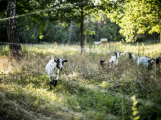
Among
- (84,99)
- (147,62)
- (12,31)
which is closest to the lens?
(84,99)

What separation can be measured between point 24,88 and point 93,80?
292 cm

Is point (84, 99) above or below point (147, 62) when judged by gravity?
below

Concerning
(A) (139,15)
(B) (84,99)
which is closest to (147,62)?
(B) (84,99)

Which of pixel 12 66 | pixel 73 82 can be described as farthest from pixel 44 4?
pixel 73 82

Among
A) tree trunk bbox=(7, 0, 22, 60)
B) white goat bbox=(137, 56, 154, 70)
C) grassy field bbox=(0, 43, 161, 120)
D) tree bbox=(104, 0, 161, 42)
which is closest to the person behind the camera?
grassy field bbox=(0, 43, 161, 120)

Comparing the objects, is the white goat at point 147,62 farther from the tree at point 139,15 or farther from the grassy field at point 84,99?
the tree at point 139,15

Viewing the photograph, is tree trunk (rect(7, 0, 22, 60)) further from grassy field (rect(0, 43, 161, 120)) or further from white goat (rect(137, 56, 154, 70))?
white goat (rect(137, 56, 154, 70))

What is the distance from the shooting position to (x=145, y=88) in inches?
165

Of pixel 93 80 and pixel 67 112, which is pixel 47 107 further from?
pixel 93 80

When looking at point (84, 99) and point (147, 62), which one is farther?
point (147, 62)

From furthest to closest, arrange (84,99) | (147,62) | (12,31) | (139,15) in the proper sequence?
(139,15) < (12,31) < (147,62) < (84,99)

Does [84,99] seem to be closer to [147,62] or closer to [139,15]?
[147,62]

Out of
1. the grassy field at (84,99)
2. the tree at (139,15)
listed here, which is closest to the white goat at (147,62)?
the grassy field at (84,99)

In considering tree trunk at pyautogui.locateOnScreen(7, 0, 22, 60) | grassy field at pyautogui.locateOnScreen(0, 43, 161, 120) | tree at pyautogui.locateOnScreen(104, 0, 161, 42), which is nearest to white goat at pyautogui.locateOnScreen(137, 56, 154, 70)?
grassy field at pyautogui.locateOnScreen(0, 43, 161, 120)
